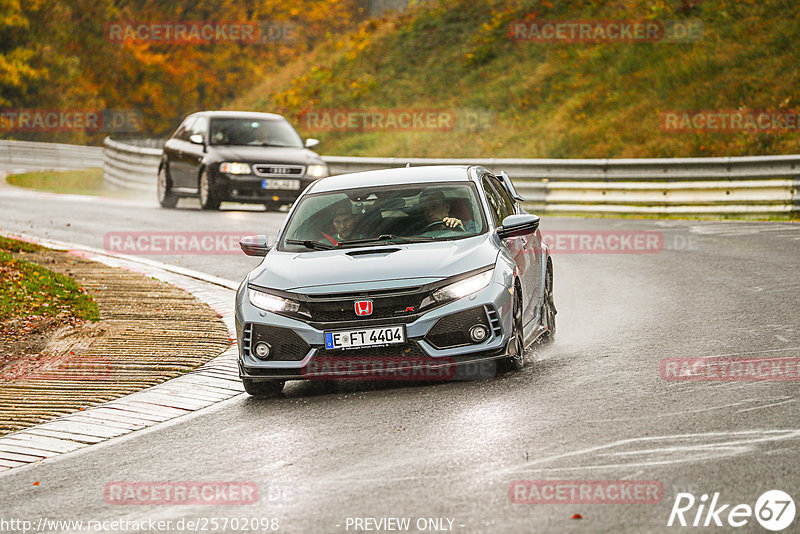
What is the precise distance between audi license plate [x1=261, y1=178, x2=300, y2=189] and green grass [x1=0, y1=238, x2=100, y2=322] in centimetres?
858

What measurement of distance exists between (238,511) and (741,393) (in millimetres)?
3432

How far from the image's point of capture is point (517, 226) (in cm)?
891

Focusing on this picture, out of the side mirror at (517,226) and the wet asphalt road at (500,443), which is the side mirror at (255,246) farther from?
the side mirror at (517,226)

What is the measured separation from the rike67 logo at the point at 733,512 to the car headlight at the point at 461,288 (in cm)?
307

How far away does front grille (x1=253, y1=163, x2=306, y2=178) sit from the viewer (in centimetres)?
2275

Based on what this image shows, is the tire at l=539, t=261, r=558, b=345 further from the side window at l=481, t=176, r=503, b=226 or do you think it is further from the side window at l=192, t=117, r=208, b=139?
the side window at l=192, t=117, r=208, b=139

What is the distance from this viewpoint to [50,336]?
10.8 m

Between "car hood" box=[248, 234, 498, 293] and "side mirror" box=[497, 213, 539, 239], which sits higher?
"side mirror" box=[497, 213, 539, 239]

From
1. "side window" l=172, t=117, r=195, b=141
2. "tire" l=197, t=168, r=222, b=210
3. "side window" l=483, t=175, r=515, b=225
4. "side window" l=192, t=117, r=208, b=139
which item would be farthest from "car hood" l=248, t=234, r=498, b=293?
"side window" l=172, t=117, r=195, b=141

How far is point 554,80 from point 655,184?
12.6 metres

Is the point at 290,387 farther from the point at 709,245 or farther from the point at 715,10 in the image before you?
the point at 715,10

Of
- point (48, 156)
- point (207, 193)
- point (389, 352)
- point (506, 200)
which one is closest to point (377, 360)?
point (389, 352)

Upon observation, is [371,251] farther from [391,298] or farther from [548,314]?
[548,314]

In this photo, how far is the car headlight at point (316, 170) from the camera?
2309cm
